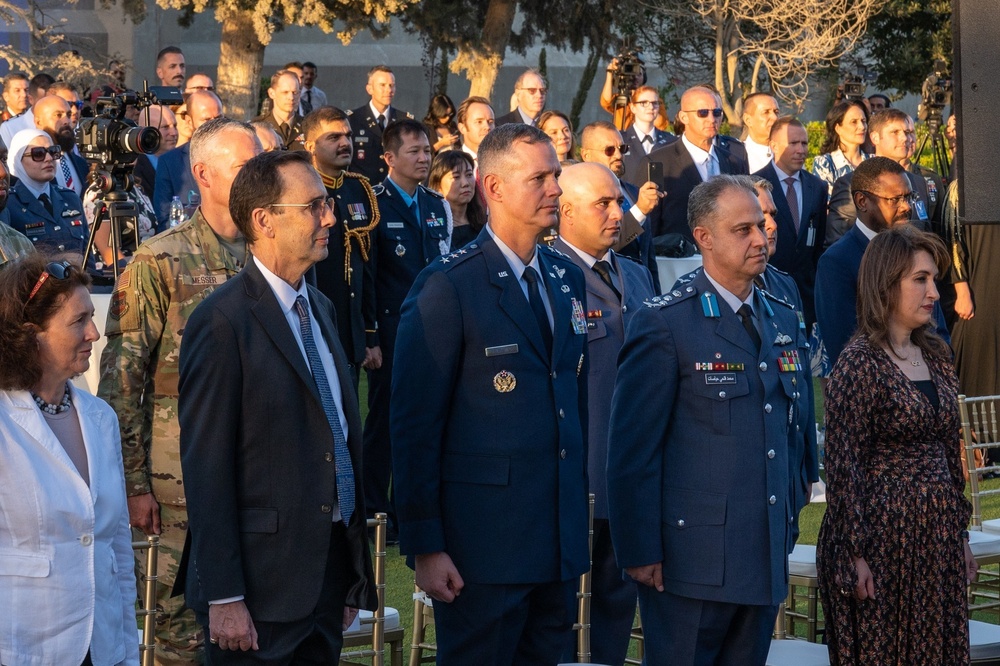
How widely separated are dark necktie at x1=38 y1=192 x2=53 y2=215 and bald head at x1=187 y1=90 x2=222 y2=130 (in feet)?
3.16

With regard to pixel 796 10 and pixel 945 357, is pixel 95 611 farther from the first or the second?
pixel 796 10

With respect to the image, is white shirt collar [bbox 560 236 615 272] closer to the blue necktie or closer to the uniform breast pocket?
the uniform breast pocket

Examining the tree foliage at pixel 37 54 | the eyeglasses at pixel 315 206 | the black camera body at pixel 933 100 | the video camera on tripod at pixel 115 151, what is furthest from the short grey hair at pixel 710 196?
the tree foliage at pixel 37 54

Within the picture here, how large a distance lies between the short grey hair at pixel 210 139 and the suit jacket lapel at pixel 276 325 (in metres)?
0.92

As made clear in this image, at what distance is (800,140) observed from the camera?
9.25 m

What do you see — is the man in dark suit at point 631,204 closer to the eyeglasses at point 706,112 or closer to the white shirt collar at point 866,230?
the eyeglasses at point 706,112

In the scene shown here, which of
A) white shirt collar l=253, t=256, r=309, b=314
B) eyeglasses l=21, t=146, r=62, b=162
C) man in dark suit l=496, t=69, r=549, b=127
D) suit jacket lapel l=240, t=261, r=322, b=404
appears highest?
man in dark suit l=496, t=69, r=549, b=127

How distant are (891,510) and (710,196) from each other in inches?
46.5

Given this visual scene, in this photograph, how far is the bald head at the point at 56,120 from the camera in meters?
9.72

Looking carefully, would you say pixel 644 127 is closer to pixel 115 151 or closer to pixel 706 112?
pixel 706 112

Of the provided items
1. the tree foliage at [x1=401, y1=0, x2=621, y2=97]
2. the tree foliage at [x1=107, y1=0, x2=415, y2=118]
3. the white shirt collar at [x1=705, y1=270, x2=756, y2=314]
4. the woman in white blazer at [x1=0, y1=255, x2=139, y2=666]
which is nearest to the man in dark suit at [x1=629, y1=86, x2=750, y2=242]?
the white shirt collar at [x1=705, y1=270, x2=756, y2=314]

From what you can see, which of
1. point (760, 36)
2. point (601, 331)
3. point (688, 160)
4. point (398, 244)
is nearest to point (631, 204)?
point (398, 244)

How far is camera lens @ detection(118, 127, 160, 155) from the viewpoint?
625cm

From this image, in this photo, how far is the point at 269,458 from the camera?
11.6 ft
